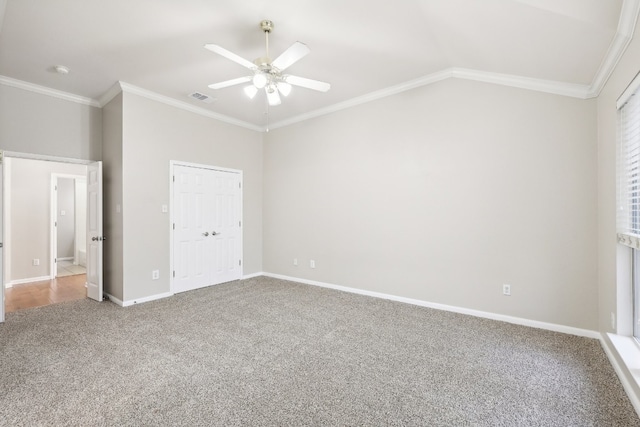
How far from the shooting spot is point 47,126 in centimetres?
396

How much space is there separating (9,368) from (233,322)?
1.80m

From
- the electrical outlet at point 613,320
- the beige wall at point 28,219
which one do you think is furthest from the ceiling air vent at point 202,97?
the electrical outlet at point 613,320

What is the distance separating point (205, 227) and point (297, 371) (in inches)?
131

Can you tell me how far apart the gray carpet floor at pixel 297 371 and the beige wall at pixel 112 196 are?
2.10 ft

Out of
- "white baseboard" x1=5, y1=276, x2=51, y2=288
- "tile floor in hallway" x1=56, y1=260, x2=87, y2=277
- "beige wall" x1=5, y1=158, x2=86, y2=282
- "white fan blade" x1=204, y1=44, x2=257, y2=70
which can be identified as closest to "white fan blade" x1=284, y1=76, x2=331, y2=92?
"white fan blade" x1=204, y1=44, x2=257, y2=70

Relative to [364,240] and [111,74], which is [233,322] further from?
[111,74]

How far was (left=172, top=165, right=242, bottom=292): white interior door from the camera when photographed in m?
4.55

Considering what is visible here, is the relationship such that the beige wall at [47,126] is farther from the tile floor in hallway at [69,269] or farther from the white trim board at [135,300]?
the tile floor in hallway at [69,269]

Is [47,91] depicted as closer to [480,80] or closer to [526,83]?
[480,80]

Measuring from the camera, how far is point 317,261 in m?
4.94

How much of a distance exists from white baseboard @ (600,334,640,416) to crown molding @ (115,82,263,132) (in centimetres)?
558

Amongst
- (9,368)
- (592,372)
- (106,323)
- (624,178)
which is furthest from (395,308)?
(9,368)

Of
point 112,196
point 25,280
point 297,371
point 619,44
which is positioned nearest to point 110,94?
point 112,196

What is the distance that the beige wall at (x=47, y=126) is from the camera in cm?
367
